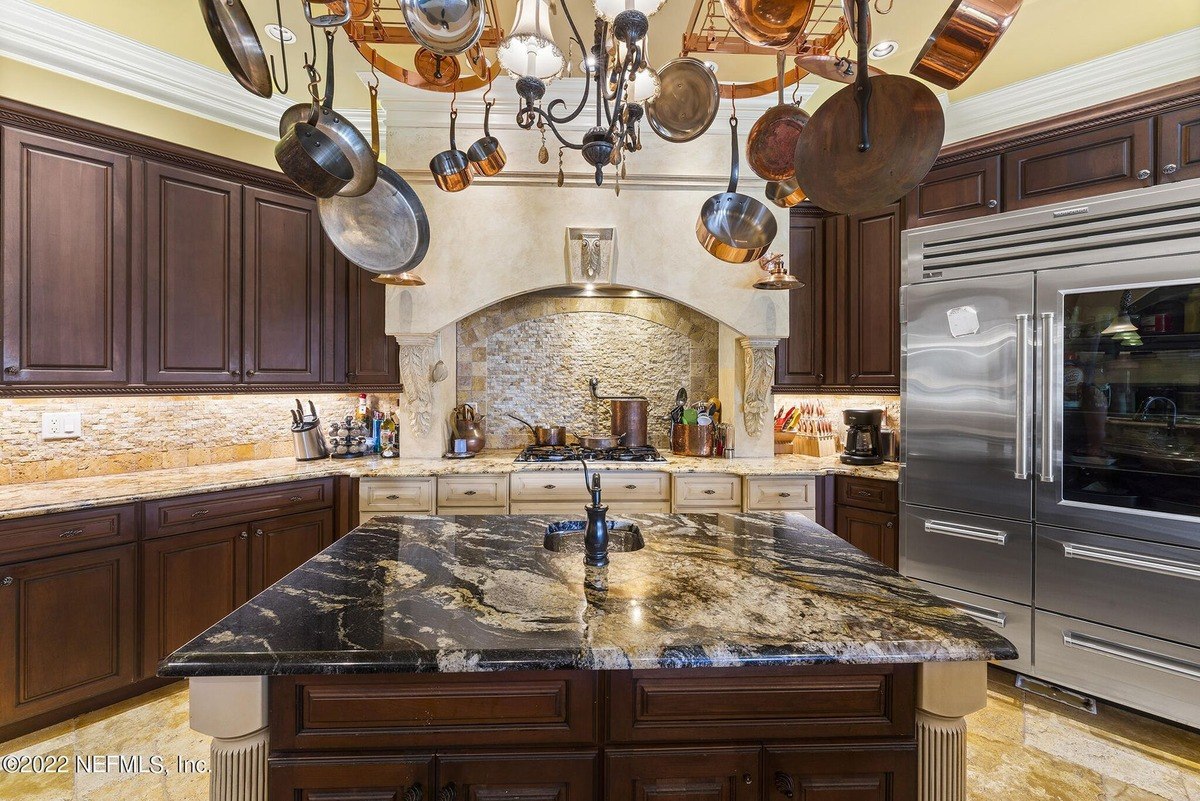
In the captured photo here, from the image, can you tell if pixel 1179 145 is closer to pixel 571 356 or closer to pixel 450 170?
pixel 450 170

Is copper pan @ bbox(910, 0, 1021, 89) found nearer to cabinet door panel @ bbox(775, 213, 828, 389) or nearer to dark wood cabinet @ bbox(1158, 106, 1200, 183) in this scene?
dark wood cabinet @ bbox(1158, 106, 1200, 183)

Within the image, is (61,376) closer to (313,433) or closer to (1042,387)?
(313,433)

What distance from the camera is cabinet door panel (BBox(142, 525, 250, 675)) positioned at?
2350 millimetres

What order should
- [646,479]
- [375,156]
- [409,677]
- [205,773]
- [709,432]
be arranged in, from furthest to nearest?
[709,432] → [646,479] → [205,773] → [375,156] → [409,677]

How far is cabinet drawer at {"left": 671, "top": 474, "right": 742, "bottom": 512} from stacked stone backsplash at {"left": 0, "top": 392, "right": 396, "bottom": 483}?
2.42 meters

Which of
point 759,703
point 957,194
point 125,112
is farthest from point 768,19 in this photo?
point 125,112

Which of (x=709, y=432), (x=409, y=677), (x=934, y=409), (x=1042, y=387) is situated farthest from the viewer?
(x=709, y=432)

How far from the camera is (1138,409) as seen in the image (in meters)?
2.24

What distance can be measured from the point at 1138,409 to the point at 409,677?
308 centimetres

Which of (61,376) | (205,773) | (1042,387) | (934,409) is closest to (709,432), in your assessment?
(934,409)

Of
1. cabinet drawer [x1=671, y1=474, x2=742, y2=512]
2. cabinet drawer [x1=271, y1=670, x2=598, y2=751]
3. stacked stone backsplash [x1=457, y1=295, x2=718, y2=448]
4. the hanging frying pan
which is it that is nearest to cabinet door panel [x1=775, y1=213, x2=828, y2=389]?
stacked stone backsplash [x1=457, y1=295, x2=718, y2=448]

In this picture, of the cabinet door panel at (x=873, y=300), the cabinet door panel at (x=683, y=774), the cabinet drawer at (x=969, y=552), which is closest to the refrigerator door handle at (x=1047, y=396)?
the cabinet drawer at (x=969, y=552)

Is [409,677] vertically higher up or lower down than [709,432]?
lower down

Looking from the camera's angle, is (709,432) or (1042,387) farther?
(709,432)
